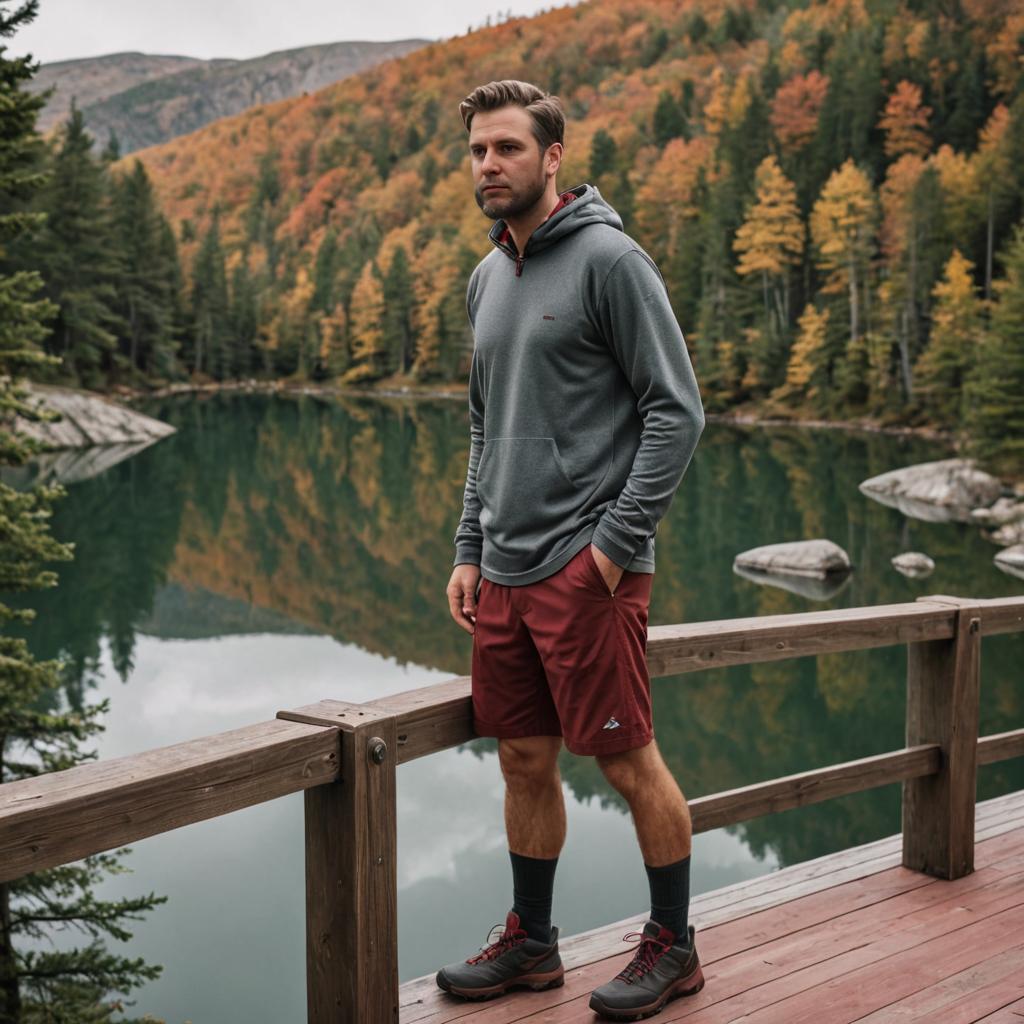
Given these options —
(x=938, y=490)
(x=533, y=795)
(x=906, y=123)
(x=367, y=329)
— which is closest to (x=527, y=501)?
(x=533, y=795)

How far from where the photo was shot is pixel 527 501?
212 cm

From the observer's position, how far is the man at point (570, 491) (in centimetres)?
205

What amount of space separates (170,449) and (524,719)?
1249 inches

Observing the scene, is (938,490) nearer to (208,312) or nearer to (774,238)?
(774,238)

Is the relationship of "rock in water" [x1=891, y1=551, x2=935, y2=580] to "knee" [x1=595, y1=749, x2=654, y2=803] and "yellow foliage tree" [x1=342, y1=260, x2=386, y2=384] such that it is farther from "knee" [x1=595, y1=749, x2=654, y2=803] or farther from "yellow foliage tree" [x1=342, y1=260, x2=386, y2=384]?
"yellow foliage tree" [x1=342, y1=260, x2=386, y2=384]

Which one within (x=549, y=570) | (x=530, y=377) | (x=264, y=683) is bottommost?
(x=264, y=683)

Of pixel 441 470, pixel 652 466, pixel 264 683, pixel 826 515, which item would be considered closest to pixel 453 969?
pixel 652 466

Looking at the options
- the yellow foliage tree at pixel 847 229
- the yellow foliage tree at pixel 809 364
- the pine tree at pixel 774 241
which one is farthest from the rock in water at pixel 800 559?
the pine tree at pixel 774 241

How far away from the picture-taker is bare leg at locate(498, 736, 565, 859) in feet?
7.30

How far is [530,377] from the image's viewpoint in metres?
2.12

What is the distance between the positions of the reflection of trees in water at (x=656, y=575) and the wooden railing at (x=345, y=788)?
6.43 metres

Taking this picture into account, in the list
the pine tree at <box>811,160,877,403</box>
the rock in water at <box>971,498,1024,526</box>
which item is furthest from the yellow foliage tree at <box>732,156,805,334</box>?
the rock in water at <box>971,498,1024,526</box>

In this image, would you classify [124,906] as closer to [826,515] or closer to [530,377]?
[530,377]

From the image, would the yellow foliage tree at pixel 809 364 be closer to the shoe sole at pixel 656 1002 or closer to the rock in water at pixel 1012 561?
the rock in water at pixel 1012 561
